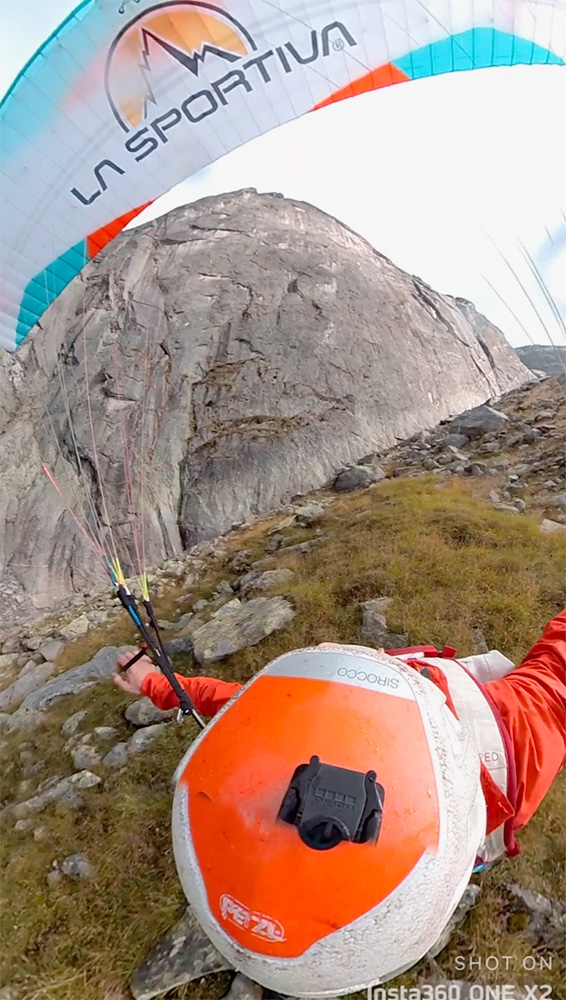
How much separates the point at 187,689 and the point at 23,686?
Result: 473 centimetres

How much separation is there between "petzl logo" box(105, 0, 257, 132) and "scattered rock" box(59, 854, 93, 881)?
5.60m

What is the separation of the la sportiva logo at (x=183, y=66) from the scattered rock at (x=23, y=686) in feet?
17.7

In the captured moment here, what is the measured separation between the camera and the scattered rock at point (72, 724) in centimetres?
481

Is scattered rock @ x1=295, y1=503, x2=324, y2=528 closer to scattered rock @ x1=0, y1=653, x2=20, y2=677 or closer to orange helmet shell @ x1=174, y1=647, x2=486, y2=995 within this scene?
scattered rock @ x1=0, y1=653, x2=20, y2=677

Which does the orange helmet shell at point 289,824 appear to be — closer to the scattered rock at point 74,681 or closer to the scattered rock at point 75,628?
the scattered rock at point 74,681

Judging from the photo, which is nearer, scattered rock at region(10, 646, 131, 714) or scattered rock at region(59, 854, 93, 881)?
scattered rock at region(59, 854, 93, 881)

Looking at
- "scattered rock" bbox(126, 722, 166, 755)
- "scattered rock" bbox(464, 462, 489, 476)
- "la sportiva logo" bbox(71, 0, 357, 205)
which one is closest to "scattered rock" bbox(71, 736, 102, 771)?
"scattered rock" bbox(126, 722, 166, 755)

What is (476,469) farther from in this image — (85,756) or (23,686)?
(23,686)

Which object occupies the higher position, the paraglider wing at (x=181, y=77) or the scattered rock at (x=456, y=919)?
the paraglider wing at (x=181, y=77)

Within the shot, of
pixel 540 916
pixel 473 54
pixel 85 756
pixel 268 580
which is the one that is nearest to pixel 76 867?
pixel 85 756

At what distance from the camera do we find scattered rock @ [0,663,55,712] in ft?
19.9

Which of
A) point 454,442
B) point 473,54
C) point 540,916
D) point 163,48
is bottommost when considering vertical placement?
point 540,916

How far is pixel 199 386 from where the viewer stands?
43.8ft

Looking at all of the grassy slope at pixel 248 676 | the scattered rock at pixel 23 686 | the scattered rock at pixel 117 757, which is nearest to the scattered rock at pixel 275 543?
the grassy slope at pixel 248 676
